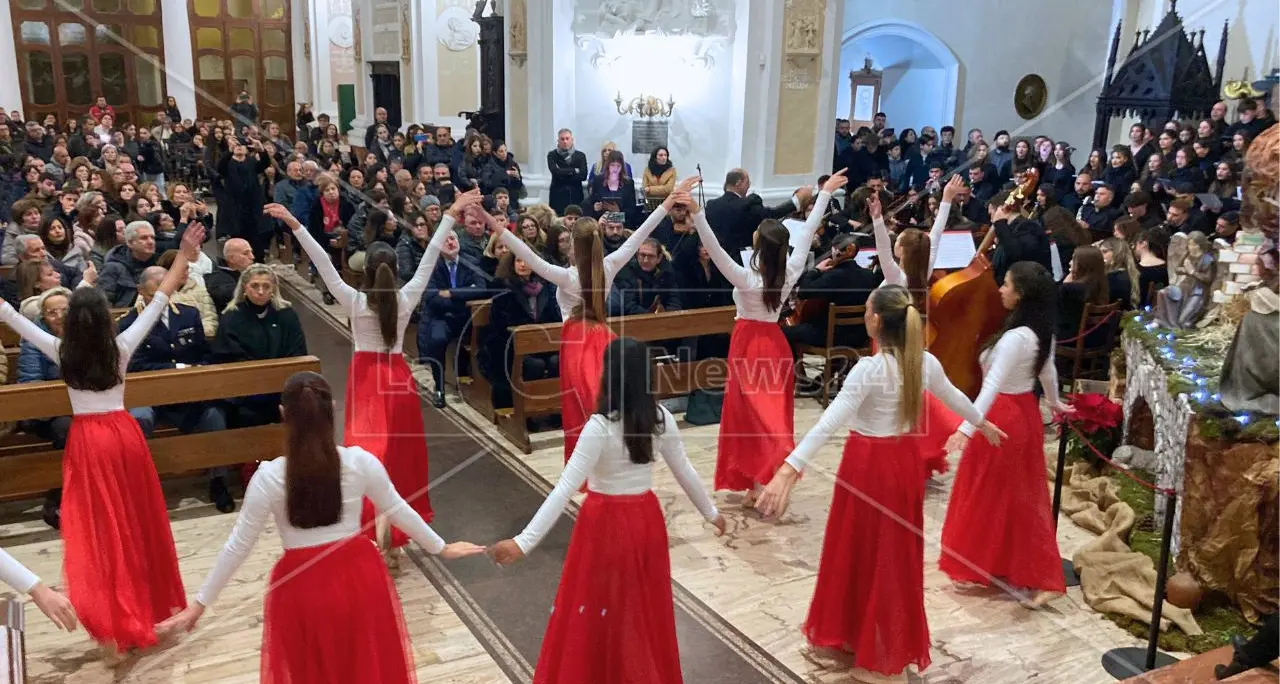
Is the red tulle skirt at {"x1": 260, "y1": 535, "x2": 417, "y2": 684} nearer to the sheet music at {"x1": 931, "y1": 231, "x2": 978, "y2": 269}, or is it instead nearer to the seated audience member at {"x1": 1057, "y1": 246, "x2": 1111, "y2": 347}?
the sheet music at {"x1": 931, "y1": 231, "x2": 978, "y2": 269}

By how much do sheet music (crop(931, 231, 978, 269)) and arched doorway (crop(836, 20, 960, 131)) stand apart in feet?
41.8

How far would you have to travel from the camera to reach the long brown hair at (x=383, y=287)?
16.5 ft

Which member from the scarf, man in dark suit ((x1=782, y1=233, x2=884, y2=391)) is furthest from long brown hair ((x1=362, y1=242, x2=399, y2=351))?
the scarf

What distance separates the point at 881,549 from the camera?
13.6 ft

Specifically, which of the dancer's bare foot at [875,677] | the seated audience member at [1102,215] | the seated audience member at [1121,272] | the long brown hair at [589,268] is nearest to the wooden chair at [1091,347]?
the seated audience member at [1121,272]

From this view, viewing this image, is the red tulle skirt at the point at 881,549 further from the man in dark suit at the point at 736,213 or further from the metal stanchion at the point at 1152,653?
the man in dark suit at the point at 736,213

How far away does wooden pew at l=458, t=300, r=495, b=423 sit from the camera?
7402mm

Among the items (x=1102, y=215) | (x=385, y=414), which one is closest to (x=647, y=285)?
(x=385, y=414)

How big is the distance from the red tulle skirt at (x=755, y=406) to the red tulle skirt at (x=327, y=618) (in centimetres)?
293

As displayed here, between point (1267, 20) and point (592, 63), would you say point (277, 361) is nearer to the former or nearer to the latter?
point (592, 63)

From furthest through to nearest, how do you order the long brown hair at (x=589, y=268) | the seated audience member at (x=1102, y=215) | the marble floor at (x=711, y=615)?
the seated audience member at (x=1102, y=215) < the long brown hair at (x=589, y=268) < the marble floor at (x=711, y=615)

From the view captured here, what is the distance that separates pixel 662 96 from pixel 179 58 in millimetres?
15584

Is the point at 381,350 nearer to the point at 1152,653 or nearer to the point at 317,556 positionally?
the point at 317,556

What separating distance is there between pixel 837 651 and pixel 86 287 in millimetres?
3639
